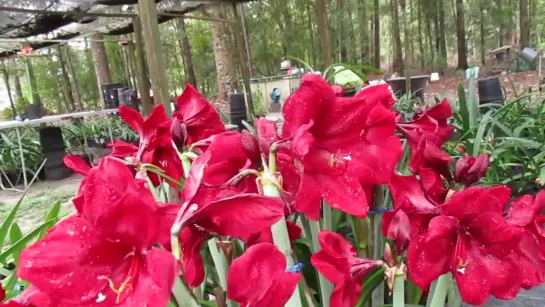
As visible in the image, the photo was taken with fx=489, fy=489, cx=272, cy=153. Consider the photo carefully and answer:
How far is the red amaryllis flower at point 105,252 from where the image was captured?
33cm

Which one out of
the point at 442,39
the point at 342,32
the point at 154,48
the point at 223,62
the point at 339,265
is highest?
the point at 342,32

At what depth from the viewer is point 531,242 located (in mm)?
518

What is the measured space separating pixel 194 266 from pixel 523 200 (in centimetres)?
36

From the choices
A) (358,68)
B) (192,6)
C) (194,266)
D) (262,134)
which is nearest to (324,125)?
(262,134)

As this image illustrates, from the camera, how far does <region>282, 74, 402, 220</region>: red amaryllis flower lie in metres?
0.44

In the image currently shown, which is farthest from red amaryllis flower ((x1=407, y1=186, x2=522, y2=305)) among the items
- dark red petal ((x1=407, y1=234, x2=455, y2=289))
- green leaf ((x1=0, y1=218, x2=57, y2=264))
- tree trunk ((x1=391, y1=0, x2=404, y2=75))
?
tree trunk ((x1=391, y1=0, x2=404, y2=75))

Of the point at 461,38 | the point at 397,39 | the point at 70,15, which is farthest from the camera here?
the point at 461,38

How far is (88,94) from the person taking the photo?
62.0 ft

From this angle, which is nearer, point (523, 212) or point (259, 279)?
point (259, 279)

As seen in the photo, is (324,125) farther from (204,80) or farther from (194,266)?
(204,80)

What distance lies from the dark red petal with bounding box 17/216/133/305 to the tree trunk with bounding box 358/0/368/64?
1718 cm

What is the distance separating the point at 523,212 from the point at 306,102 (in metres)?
0.27

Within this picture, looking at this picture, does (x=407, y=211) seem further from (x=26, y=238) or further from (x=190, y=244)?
(x=26, y=238)

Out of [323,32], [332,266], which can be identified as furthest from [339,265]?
[323,32]
